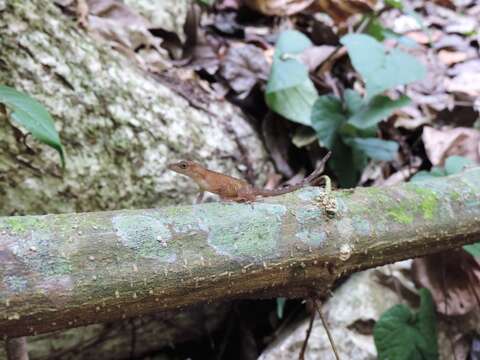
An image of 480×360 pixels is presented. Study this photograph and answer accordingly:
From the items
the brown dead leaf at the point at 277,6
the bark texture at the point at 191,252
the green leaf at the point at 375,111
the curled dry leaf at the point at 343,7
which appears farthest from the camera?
the brown dead leaf at the point at 277,6

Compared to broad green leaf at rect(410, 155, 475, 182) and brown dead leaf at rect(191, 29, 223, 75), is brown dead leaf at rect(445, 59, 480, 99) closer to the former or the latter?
broad green leaf at rect(410, 155, 475, 182)

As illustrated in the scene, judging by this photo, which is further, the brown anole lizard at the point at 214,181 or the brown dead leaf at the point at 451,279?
the brown dead leaf at the point at 451,279

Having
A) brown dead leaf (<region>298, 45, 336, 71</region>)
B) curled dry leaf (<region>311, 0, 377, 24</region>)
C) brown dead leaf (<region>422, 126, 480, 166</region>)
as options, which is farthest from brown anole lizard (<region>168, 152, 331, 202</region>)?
curled dry leaf (<region>311, 0, 377, 24</region>)

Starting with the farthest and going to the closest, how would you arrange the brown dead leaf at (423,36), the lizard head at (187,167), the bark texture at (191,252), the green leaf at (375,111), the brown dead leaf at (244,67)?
the brown dead leaf at (423,36) < the brown dead leaf at (244,67) < the green leaf at (375,111) < the lizard head at (187,167) < the bark texture at (191,252)

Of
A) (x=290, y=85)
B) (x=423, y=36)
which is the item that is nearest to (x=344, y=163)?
(x=290, y=85)

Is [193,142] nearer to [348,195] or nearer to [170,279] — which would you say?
[348,195]

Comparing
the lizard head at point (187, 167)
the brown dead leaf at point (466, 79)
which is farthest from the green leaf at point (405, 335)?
the brown dead leaf at point (466, 79)

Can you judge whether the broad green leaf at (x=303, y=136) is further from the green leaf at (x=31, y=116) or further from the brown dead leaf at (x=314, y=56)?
the green leaf at (x=31, y=116)
